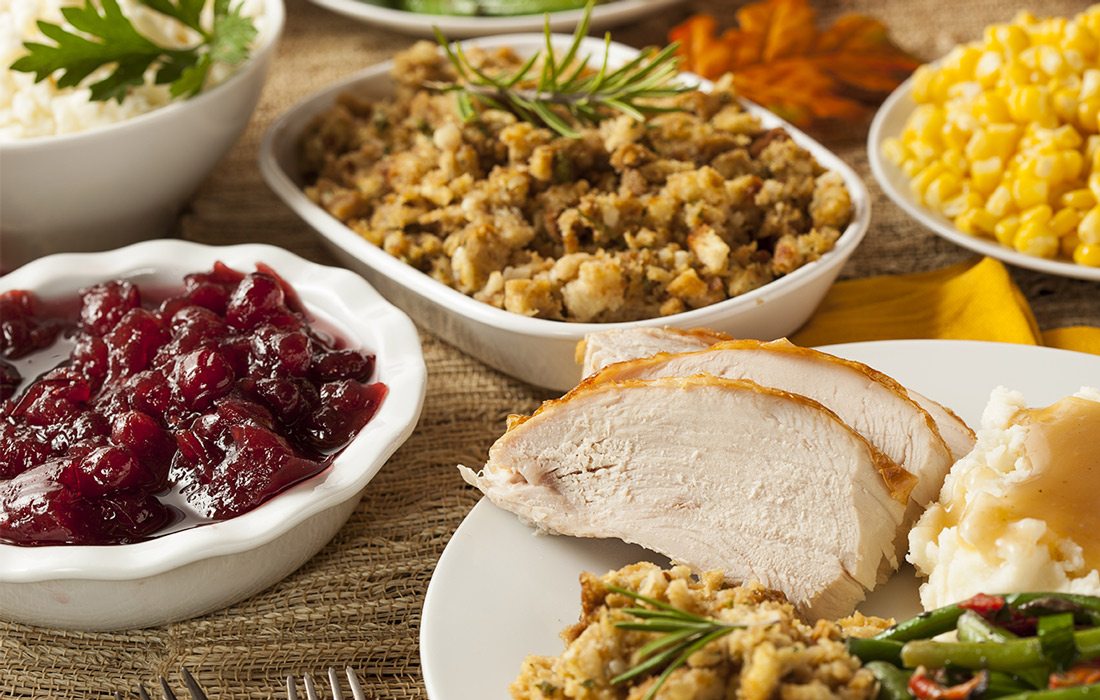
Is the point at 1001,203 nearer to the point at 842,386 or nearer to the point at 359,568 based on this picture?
the point at 842,386

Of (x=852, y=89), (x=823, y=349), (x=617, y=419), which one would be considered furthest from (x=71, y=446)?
(x=852, y=89)

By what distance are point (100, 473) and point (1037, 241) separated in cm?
283

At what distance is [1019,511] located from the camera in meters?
2.33

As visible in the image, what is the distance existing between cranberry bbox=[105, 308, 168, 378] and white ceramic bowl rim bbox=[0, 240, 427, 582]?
40 centimetres

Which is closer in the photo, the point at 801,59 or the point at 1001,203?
the point at 1001,203

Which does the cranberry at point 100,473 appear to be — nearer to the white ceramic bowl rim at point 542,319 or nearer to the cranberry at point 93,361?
the cranberry at point 93,361

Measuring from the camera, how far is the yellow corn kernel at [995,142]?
377cm

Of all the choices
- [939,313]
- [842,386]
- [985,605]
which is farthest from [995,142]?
[985,605]

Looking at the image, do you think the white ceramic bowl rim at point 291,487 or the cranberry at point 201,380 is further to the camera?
the cranberry at point 201,380

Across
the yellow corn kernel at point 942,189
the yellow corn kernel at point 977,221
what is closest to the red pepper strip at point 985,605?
the yellow corn kernel at point 977,221

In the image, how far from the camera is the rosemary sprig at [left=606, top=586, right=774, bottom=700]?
198 cm

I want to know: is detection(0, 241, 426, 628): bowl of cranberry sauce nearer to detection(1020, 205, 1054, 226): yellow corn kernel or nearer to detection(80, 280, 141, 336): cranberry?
detection(80, 280, 141, 336): cranberry

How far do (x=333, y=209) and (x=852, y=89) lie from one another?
2444 mm

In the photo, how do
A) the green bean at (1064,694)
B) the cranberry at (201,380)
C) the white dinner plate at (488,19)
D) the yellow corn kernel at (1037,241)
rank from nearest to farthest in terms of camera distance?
the green bean at (1064,694)
the cranberry at (201,380)
the yellow corn kernel at (1037,241)
the white dinner plate at (488,19)
